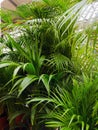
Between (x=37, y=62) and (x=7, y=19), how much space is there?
0.52 metres

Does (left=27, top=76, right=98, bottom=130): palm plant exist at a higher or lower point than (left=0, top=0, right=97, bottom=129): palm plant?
lower

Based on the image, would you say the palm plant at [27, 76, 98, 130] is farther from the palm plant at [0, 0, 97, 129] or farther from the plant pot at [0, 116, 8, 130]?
the plant pot at [0, 116, 8, 130]

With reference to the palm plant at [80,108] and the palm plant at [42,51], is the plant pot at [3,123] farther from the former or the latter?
Result: the palm plant at [80,108]

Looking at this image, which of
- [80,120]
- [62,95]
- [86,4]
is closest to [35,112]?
[62,95]

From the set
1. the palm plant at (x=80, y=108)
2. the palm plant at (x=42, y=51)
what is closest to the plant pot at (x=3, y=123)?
the palm plant at (x=42, y=51)

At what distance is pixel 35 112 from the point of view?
187cm

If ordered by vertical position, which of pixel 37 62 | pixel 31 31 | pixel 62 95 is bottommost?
pixel 62 95

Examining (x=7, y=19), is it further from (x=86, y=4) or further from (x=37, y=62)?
(x=86, y=4)

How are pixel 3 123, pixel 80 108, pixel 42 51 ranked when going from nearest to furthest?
pixel 80 108
pixel 42 51
pixel 3 123

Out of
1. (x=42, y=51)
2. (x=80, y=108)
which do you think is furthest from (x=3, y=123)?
(x=80, y=108)

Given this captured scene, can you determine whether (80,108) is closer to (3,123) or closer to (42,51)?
(42,51)

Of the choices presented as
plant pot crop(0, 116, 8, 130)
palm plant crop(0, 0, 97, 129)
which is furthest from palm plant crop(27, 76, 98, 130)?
plant pot crop(0, 116, 8, 130)

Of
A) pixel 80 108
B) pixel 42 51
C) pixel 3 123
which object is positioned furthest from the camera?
pixel 3 123

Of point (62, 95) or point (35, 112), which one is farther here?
point (35, 112)
